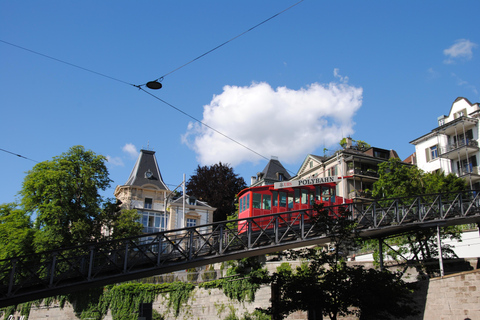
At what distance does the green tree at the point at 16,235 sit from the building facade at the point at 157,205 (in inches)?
665

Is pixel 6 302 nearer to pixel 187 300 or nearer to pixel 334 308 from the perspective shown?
pixel 334 308

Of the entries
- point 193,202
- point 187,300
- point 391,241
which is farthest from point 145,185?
point 391,241

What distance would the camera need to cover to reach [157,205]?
53.8 m

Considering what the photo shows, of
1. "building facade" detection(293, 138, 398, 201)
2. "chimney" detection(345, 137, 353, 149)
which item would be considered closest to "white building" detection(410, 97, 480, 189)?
"building facade" detection(293, 138, 398, 201)

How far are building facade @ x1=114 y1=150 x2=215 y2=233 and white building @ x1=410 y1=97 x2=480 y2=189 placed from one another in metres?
24.4

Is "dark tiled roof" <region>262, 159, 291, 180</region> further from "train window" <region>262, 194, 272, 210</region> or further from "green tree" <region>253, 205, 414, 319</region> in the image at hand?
"green tree" <region>253, 205, 414, 319</region>

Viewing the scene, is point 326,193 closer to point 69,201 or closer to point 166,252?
point 166,252

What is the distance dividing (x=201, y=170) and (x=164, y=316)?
30.8 metres

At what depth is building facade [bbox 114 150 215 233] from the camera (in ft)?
171

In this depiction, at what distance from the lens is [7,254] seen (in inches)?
1277

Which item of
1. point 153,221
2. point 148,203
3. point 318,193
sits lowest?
point 318,193

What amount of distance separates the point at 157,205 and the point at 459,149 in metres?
32.3

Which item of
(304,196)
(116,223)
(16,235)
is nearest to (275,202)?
(304,196)

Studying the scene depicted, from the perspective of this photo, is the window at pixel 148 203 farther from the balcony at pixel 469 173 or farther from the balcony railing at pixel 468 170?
the balcony railing at pixel 468 170
